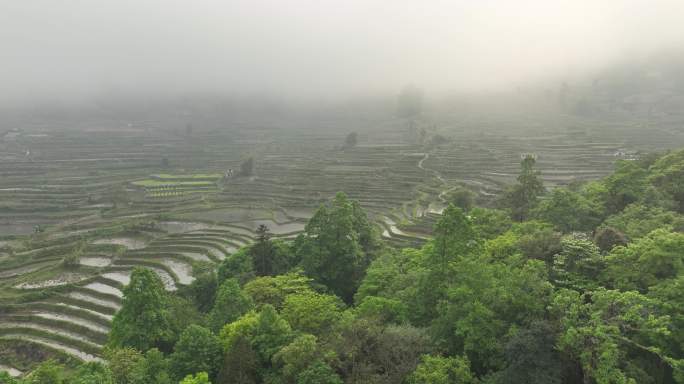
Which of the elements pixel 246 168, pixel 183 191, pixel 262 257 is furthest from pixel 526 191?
pixel 246 168

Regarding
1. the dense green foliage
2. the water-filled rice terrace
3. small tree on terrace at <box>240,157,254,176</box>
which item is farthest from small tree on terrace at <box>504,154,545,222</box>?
small tree on terrace at <box>240,157,254,176</box>

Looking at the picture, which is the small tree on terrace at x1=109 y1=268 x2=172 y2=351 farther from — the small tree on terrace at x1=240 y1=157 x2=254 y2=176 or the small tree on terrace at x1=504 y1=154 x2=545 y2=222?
the small tree on terrace at x1=240 y1=157 x2=254 y2=176

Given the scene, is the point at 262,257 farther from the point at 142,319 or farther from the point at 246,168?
the point at 246,168

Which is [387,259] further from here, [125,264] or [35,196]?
[35,196]

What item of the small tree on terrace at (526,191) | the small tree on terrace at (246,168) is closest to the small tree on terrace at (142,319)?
the small tree on terrace at (526,191)

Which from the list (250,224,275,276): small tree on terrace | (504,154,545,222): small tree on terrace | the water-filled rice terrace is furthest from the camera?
(504,154,545,222): small tree on terrace
